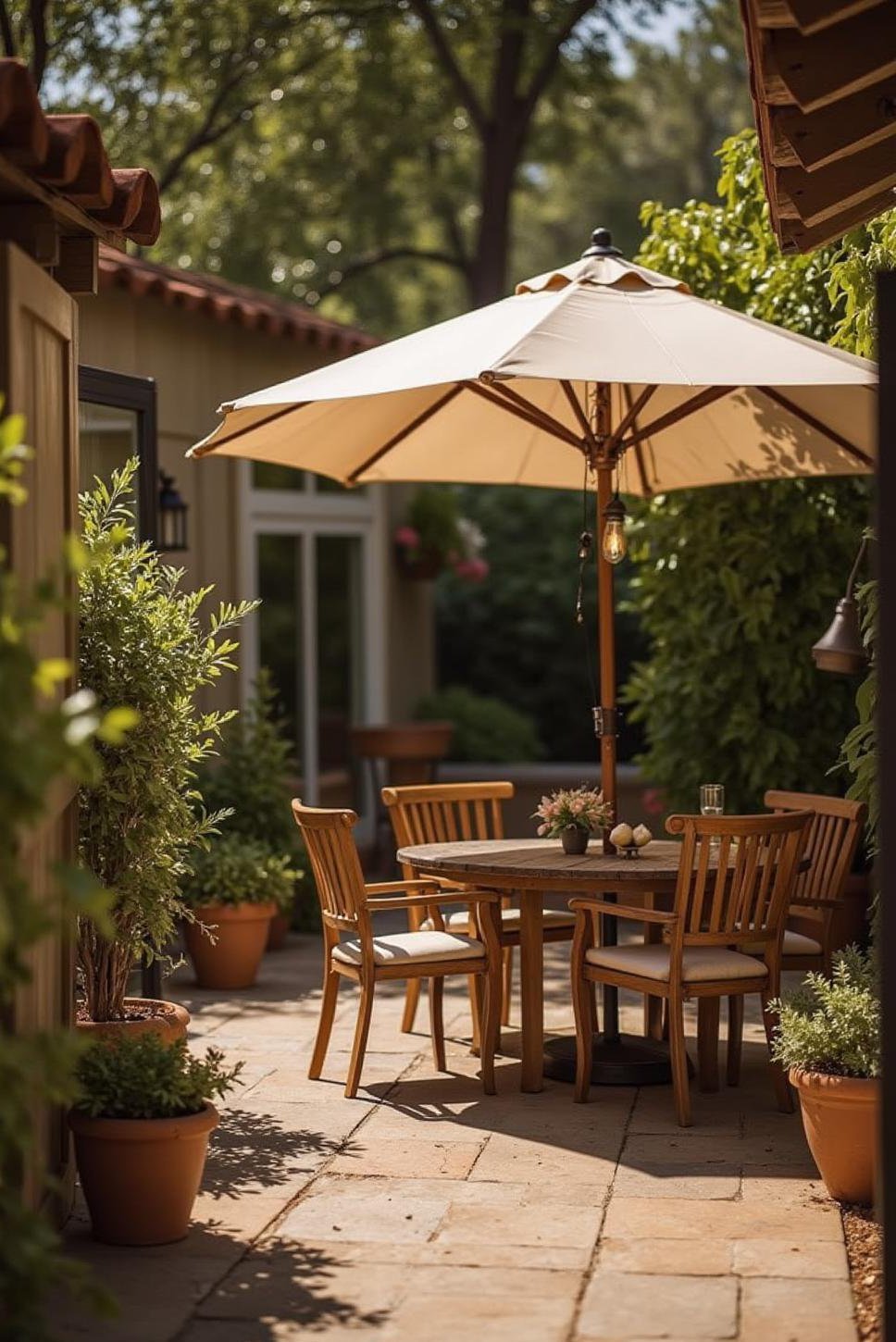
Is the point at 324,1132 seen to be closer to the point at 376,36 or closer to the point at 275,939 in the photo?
the point at 275,939

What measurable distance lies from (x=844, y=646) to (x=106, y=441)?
286 centimetres

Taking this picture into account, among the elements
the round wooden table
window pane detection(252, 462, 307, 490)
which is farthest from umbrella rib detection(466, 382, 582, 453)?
window pane detection(252, 462, 307, 490)

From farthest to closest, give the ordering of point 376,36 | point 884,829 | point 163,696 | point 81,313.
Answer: point 376,36 → point 81,313 → point 163,696 → point 884,829

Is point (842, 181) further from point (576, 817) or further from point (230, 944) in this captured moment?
point (230, 944)

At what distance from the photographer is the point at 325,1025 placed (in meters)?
6.17

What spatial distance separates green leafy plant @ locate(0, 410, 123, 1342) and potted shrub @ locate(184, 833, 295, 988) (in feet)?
15.2

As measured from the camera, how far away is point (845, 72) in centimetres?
413

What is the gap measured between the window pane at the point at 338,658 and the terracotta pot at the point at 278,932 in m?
2.28

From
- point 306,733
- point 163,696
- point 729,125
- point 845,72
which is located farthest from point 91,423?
point 729,125

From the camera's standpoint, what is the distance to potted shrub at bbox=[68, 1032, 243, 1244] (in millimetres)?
4391

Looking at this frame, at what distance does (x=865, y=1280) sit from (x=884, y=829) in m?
1.16

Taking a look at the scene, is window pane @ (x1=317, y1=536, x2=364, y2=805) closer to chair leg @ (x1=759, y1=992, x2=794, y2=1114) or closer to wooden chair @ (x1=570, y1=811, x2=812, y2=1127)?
wooden chair @ (x1=570, y1=811, x2=812, y2=1127)

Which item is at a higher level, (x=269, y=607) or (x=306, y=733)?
(x=269, y=607)

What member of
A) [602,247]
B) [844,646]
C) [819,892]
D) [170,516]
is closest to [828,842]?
[819,892]
